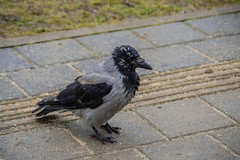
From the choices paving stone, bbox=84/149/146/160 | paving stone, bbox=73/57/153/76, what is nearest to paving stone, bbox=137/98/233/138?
paving stone, bbox=84/149/146/160

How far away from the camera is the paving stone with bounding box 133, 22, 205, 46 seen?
7281 millimetres

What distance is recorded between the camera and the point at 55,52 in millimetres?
6891

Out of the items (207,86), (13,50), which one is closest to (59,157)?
(207,86)

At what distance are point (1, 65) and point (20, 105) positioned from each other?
44.5 inches

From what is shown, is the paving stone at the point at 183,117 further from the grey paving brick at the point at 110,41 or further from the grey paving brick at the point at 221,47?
the grey paving brick at the point at 110,41

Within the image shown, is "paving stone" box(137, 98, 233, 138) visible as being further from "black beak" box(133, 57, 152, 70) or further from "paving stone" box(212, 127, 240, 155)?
"black beak" box(133, 57, 152, 70)

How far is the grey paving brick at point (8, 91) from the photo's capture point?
5.74 metres

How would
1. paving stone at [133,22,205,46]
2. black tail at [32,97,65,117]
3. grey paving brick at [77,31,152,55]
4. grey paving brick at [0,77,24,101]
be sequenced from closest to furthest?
black tail at [32,97,65,117] < grey paving brick at [0,77,24,101] < grey paving brick at [77,31,152,55] < paving stone at [133,22,205,46]

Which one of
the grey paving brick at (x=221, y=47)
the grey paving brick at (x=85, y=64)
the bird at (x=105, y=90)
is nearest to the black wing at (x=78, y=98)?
the bird at (x=105, y=90)

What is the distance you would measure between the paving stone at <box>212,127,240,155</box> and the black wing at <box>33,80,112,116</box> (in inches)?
48.5

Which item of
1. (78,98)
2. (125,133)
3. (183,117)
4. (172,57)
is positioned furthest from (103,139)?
(172,57)

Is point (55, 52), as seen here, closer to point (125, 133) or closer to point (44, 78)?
point (44, 78)

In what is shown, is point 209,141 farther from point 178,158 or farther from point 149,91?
point 149,91

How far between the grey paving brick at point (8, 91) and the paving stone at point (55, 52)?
0.66 meters
